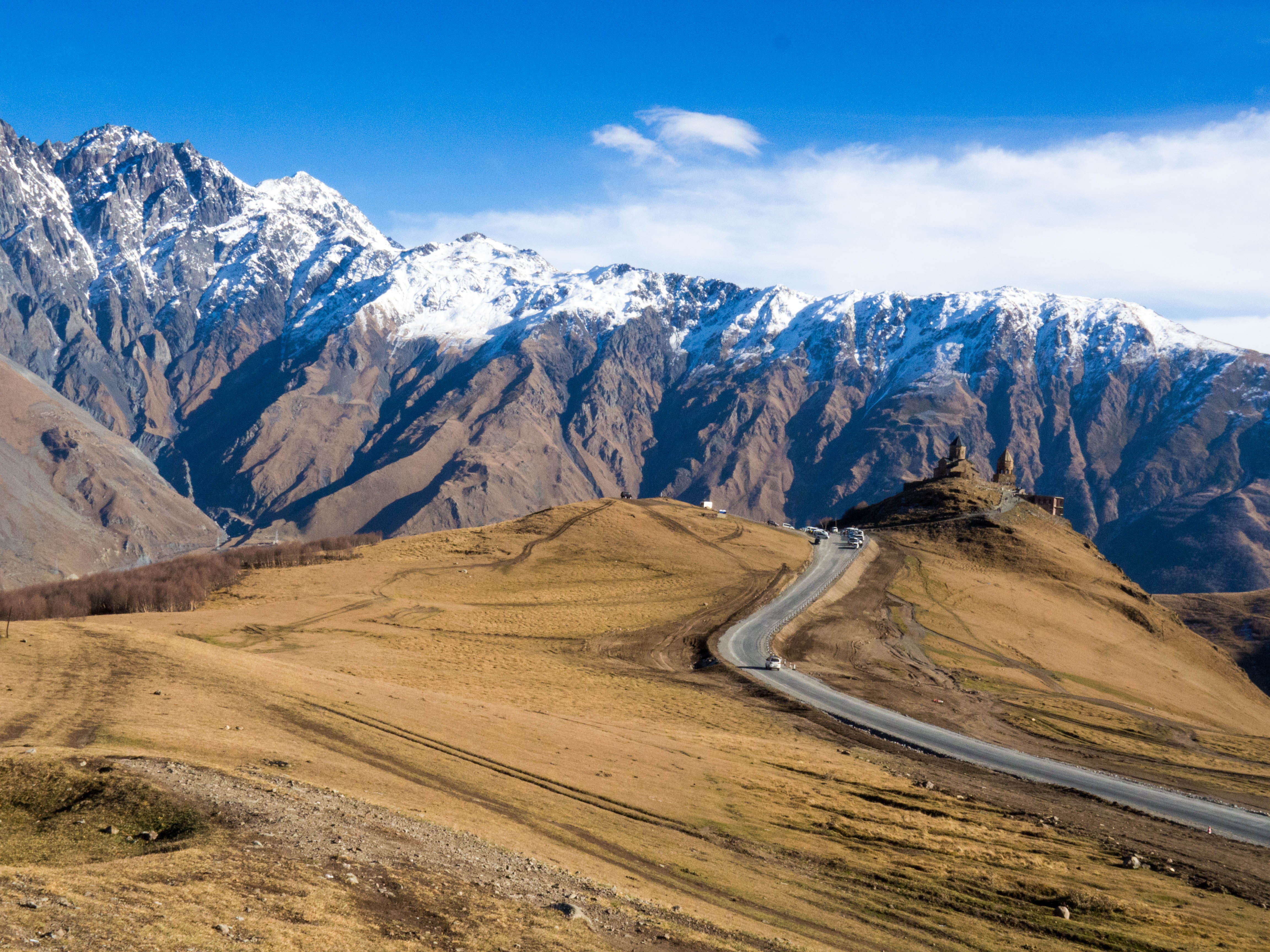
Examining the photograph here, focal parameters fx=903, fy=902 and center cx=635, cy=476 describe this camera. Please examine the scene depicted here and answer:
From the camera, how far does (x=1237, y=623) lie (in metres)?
168

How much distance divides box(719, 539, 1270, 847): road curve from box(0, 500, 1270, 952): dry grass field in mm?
2554

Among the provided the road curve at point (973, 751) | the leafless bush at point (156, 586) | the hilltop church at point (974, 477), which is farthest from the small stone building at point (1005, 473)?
the leafless bush at point (156, 586)

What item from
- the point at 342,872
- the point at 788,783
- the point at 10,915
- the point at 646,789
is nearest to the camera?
the point at 10,915

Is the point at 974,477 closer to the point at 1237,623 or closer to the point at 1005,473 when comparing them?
the point at 1005,473

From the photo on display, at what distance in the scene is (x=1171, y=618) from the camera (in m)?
116

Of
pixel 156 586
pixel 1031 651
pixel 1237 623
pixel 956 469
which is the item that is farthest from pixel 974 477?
pixel 156 586

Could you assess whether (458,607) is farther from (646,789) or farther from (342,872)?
(342,872)

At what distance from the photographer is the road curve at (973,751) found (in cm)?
3872

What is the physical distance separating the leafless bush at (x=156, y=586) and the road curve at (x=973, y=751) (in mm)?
53809

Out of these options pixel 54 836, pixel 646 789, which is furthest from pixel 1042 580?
pixel 54 836

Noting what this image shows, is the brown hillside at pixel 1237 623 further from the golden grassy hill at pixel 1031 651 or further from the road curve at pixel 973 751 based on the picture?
the road curve at pixel 973 751

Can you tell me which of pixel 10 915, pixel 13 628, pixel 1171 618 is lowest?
pixel 13 628

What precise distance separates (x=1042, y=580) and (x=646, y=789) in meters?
96.5

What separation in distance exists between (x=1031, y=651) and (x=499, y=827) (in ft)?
243
